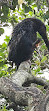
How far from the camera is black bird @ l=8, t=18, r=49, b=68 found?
10.8ft

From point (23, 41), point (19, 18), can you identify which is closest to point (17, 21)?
point (23, 41)

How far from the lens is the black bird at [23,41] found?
330 centimetres

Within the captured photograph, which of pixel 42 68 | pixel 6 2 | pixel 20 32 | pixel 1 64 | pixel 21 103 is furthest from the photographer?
pixel 20 32

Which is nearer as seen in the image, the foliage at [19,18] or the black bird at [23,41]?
the foliage at [19,18]

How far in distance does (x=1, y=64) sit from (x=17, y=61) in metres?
0.50

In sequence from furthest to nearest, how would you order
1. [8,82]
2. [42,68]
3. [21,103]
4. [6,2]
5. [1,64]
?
[42,68] → [1,64] → [6,2] → [8,82] → [21,103]

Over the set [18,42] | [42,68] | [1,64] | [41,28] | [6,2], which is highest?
[6,2]

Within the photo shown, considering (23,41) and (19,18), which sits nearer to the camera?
(23,41)

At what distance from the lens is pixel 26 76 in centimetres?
221

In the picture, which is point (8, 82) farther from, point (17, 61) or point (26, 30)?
point (26, 30)

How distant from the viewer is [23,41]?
11.1ft

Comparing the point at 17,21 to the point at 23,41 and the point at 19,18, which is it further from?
the point at 19,18

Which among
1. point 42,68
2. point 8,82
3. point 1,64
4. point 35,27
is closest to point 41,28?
point 35,27

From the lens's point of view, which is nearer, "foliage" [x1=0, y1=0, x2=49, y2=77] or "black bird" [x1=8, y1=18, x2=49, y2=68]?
"foliage" [x1=0, y1=0, x2=49, y2=77]
